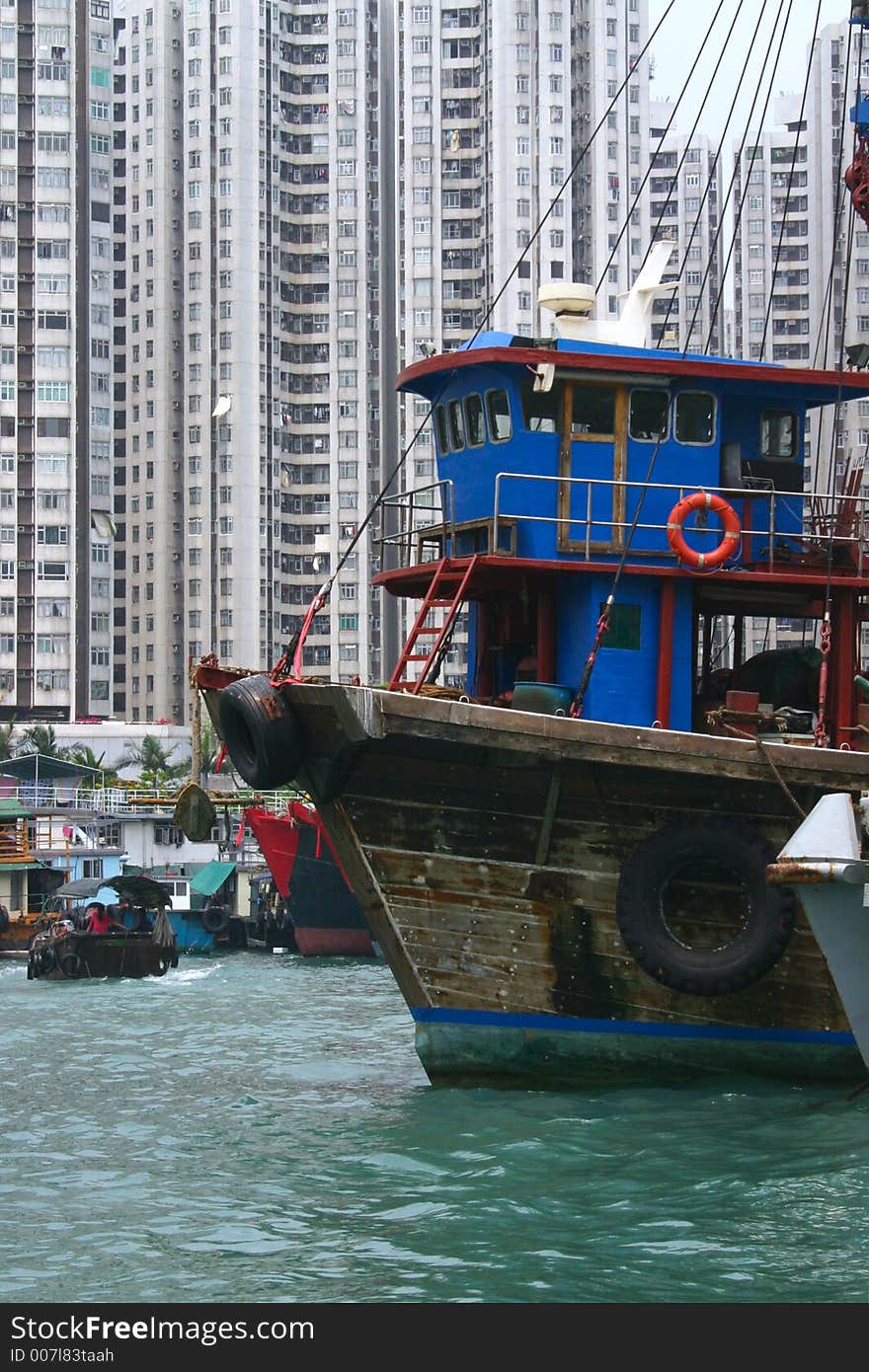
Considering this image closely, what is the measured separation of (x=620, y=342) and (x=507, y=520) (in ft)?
8.77

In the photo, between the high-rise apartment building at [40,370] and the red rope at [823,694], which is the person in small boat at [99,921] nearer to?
the red rope at [823,694]

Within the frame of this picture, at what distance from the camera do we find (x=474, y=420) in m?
19.0

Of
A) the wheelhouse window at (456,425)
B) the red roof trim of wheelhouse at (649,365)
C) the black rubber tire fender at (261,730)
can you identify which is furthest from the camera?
the wheelhouse window at (456,425)

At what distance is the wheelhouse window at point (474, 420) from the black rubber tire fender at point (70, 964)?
83.6 ft

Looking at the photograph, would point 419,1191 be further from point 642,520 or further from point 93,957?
point 93,957

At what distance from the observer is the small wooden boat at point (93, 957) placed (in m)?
41.4

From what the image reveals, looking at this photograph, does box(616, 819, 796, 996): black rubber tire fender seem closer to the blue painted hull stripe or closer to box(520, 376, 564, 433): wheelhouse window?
the blue painted hull stripe

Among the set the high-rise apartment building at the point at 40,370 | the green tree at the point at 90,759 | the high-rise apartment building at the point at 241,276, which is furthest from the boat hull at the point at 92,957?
the high-rise apartment building at the point at 241,276

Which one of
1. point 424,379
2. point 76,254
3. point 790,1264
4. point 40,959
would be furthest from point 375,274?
point 790,1264

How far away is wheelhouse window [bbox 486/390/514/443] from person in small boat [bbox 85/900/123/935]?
94.7 feet

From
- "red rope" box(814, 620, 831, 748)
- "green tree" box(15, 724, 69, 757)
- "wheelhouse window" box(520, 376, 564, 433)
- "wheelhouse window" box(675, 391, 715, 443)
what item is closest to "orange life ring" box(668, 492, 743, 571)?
"wheelhouse window" box(675, 391, 715, 443)

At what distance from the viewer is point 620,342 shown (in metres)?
19.3

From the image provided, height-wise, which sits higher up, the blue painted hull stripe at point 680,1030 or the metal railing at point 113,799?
the blue painted hull stripe at point 680,1030

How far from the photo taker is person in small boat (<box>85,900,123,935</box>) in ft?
149
